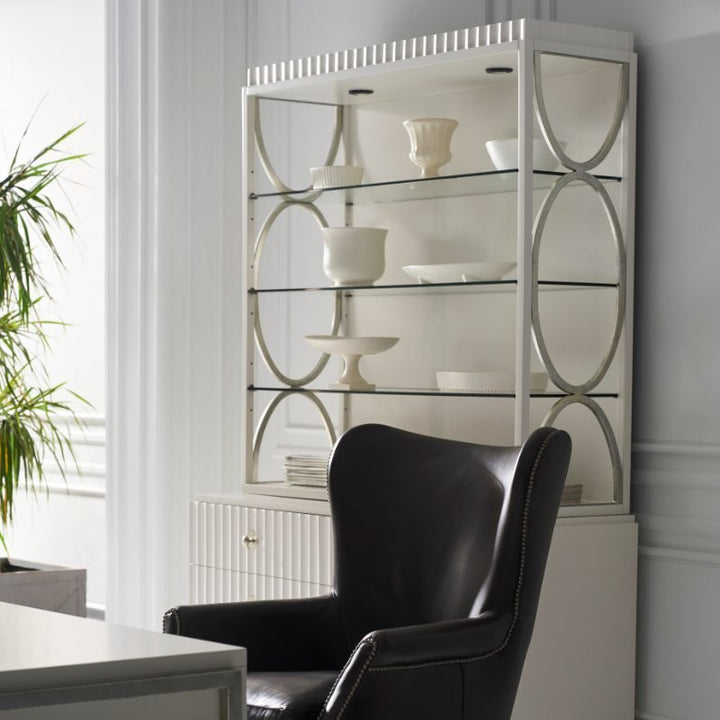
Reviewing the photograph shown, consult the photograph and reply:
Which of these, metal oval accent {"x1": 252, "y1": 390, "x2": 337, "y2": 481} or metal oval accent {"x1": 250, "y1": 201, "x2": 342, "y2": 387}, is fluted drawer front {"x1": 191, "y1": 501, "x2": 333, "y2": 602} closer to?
metal oval accent {"x1": 252, "y1": 390, "x2": 337, "y2": 481}

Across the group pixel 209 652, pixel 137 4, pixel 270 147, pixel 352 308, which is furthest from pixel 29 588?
pixel 209 652

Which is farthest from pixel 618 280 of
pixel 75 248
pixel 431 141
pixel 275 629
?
pixel 75 248

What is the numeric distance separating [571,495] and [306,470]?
2.59 feet

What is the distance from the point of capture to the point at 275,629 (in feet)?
10.2

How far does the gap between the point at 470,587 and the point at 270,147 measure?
82.2 inches

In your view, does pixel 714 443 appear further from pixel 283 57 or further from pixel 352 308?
pixel 283 57

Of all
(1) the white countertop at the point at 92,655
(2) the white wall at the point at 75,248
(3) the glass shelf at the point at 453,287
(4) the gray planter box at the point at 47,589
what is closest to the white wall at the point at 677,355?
(3) the glass shelf at the point at 453,287

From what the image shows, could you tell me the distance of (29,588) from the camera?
428 cm

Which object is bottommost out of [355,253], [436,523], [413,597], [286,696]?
[286,696]

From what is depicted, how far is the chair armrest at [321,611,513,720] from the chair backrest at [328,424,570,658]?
0.14 meters

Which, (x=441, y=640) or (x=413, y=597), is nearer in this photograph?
(x=441, y=640)

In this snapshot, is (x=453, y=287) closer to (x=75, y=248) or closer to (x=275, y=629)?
(x=275, y=629)

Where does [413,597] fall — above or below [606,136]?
below

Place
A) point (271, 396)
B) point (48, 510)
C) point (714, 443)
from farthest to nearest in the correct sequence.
A: point (48, 510)
point (271, 396)
point (714, 443)
